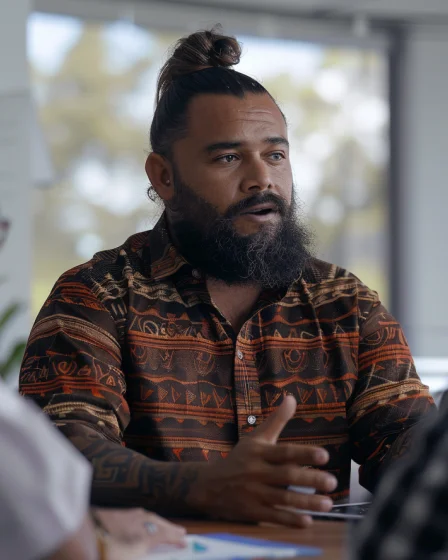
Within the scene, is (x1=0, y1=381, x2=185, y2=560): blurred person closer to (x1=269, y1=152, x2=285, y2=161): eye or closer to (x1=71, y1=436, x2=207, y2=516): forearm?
(x1=71, y1=436, x2=207, y2=516): forearm

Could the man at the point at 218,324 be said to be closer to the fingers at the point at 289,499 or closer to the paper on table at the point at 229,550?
the fingers at the point at 289,499

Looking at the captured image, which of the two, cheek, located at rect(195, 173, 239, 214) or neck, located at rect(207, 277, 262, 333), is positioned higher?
cheek, located at rect(195, 173, 239, 214)

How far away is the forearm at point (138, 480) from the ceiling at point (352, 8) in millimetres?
5222

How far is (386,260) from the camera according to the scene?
706 centimetres

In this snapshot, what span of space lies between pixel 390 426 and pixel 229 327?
1.28ft

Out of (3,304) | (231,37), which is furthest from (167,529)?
(3,304)

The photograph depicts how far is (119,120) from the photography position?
6289mm

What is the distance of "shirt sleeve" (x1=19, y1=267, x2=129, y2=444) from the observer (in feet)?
5.59

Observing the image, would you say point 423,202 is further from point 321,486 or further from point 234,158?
point 321,486

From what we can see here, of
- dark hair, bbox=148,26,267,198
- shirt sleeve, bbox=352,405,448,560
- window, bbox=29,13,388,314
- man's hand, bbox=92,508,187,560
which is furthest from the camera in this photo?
window, bbox=29,13,388,314

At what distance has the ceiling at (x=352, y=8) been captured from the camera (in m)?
6.36

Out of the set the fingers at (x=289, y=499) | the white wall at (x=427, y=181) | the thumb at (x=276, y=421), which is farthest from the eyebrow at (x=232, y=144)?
the white wall at (x=427, y=181)

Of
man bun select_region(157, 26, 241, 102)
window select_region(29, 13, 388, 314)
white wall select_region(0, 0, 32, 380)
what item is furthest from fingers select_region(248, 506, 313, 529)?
window select_region(29, 13, 388, 314)

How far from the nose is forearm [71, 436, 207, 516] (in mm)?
694
